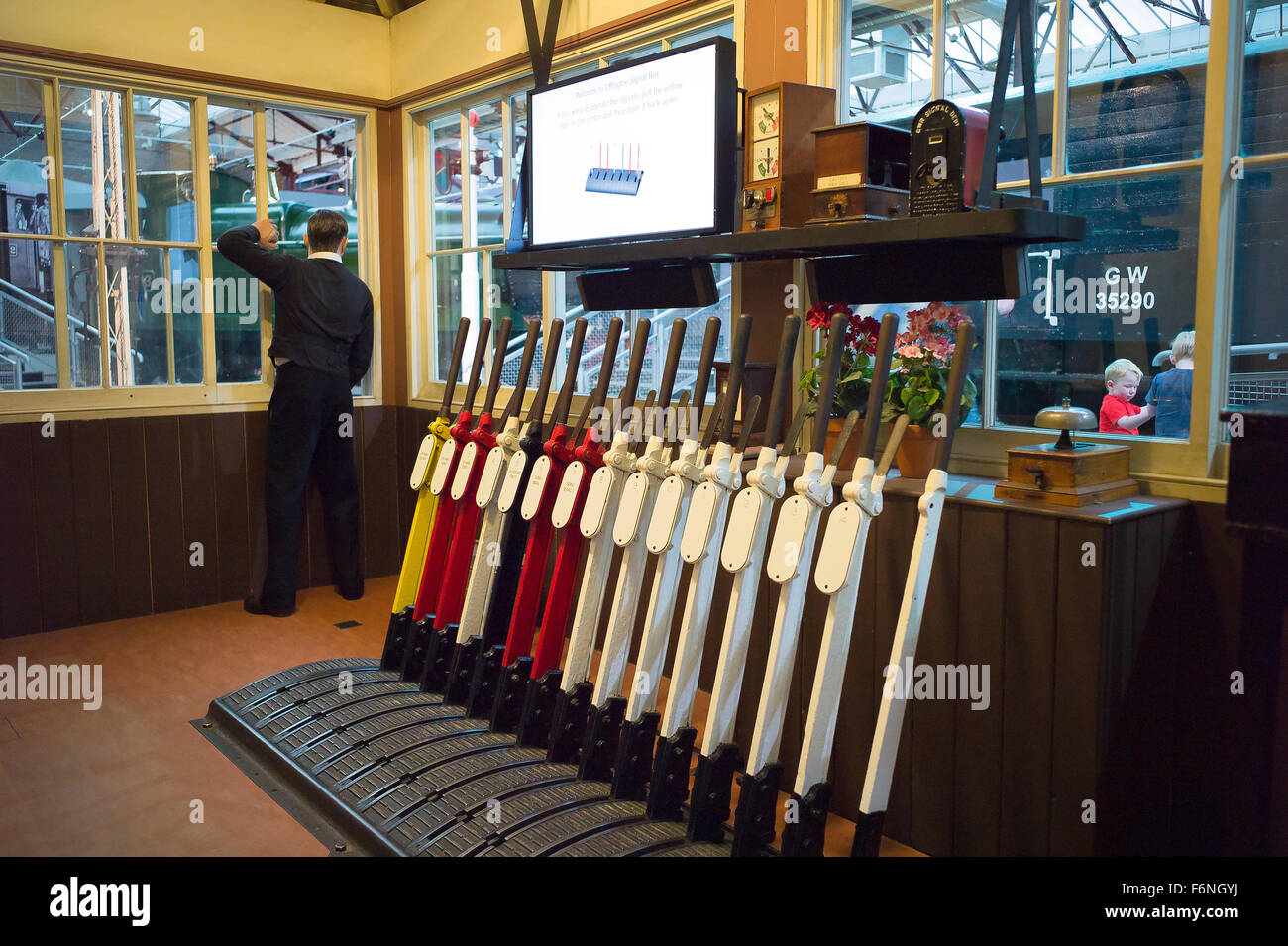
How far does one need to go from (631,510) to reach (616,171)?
1330 millimetres

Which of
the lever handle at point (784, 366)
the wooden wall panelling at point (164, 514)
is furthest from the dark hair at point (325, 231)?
the lever handle at point (784, 366)

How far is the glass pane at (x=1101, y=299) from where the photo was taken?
228 cm

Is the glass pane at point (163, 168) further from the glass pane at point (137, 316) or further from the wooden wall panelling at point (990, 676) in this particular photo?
the wooden wall panelling at point (990, 676)

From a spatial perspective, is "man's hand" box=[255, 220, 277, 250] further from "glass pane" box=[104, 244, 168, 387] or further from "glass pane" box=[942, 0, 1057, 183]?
"glass pane" box=[942, 0, 1057, 183]

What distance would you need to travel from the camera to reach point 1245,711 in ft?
6.94

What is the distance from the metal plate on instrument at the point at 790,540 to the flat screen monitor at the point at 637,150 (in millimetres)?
1123

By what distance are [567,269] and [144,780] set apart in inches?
78.7

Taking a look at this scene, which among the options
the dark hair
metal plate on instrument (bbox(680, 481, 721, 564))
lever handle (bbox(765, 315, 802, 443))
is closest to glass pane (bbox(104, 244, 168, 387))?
the dark hair

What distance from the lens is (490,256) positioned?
14.5 ft

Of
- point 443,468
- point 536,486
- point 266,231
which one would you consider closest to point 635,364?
point 536,486

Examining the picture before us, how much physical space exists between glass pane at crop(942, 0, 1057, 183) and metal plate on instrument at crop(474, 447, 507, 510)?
1.46 metres

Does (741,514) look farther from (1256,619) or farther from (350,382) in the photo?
(350,382)

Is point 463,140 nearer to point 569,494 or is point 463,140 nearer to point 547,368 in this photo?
point 547,368

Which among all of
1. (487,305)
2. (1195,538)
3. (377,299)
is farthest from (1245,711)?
(377,299)
